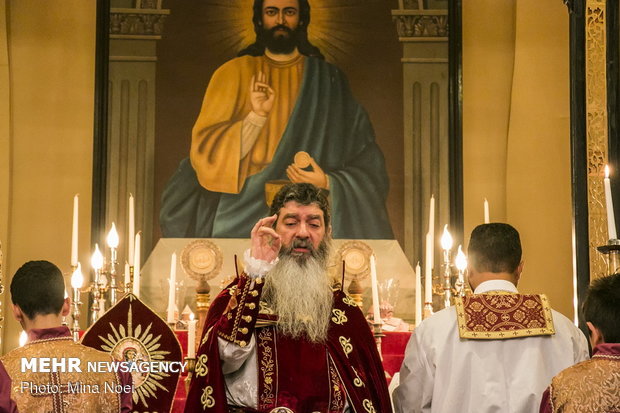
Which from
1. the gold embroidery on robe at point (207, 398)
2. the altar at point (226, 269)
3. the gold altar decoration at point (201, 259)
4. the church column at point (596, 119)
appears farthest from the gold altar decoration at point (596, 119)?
the gold altar decoration at point (201, 259)

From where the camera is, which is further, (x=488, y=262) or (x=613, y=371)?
(x=488, y=262)

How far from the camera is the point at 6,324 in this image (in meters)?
8.48

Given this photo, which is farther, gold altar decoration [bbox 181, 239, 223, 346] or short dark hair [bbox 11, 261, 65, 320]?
gold altar decoration [bbox 181, 239, 223, 346]

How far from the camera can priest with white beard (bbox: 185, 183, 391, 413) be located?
414 cm

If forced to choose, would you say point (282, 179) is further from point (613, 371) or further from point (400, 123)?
point (613, 371)

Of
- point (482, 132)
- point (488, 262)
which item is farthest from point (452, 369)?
point (482, 132)

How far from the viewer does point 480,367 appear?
4008mm

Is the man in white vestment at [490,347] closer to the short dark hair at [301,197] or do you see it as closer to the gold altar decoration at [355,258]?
the short dark hair at [301,197]

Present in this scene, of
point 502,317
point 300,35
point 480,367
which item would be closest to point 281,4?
point 300,35

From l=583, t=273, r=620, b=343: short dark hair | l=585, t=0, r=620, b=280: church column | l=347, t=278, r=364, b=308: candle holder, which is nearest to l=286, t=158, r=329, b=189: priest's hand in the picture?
l=585, t=0, r=620, b=280: church column

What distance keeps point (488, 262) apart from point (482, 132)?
16.1 feet

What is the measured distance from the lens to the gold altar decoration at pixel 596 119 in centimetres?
636

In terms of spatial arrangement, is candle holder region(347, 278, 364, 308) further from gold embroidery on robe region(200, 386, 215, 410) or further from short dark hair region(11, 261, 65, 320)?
short dark hair region(11, 261, 65, 320)

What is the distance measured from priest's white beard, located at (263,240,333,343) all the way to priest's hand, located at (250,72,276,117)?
4421 millimetres
